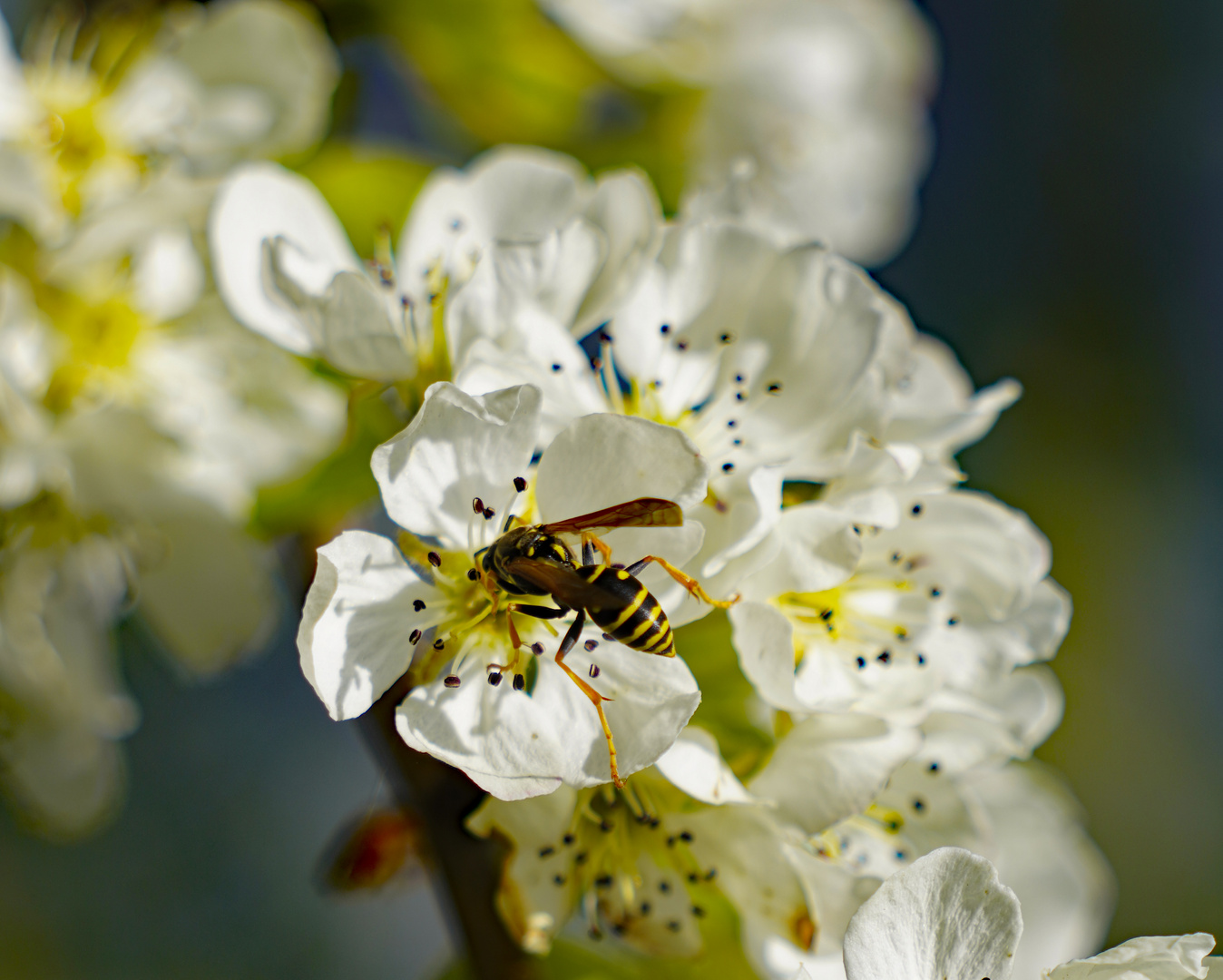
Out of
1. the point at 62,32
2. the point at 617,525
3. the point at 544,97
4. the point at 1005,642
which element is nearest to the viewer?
the point at 617,525

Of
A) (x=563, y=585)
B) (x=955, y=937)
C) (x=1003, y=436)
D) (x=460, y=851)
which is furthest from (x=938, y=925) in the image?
(x=1003, y=436)

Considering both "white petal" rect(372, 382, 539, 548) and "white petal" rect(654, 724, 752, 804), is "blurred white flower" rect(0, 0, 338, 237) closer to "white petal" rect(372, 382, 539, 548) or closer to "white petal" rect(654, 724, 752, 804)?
"white petal" rect(372, 382, 539, 548)

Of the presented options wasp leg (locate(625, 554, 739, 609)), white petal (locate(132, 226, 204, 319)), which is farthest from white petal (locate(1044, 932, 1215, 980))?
white petal (locate(132, 226, 204, 319))

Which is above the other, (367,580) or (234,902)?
(367,580)

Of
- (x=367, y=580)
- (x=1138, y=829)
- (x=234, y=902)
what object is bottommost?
(x=1138, y=829)

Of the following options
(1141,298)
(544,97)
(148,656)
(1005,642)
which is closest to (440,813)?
(1005,642)

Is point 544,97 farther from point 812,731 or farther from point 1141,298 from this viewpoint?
point 1141,298

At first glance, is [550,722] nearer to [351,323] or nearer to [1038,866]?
[351,323]
